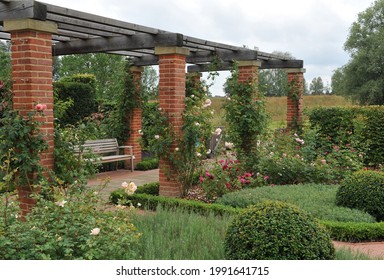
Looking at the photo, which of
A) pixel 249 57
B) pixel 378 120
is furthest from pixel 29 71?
pixel 378 120

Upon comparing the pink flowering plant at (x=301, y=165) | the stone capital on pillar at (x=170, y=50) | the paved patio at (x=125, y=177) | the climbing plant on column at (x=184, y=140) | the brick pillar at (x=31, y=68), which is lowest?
the paved patio at (x=125, y=177)

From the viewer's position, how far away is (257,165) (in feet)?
28.4

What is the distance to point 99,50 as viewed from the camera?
8.30 m

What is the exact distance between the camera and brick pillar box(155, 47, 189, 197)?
755 cm

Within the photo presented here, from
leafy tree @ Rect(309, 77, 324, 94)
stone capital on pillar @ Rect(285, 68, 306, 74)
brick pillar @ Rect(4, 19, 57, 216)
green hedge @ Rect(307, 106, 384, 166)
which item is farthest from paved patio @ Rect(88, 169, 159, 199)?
leafy tree @ Rect(309, 77, 324, 94)

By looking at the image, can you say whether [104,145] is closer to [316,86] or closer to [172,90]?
[172,90]

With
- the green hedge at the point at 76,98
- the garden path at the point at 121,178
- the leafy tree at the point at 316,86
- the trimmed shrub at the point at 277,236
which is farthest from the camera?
the leafy tree at the point at 316,86

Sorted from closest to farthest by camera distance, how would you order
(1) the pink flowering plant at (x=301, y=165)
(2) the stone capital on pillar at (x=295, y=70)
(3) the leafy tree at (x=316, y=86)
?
(1) the pink flowering plant at (x=301, y=165), (2) the stone capital on pillar at (x=295, y=70), (3) the leafy tree at (x=316, y=86)

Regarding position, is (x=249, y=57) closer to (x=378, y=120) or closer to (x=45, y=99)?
(x=378, y=120)

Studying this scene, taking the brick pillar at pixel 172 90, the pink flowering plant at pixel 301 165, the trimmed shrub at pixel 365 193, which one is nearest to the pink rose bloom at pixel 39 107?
the brick pillar at pixel 172 90

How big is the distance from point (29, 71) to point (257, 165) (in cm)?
478

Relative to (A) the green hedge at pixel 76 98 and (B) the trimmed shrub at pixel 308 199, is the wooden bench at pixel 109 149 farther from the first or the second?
(B) the trimmed shrub at pixel 308 199

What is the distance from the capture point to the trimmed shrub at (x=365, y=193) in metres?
6.20

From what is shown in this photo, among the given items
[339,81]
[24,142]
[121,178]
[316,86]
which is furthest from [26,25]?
[316,86]
